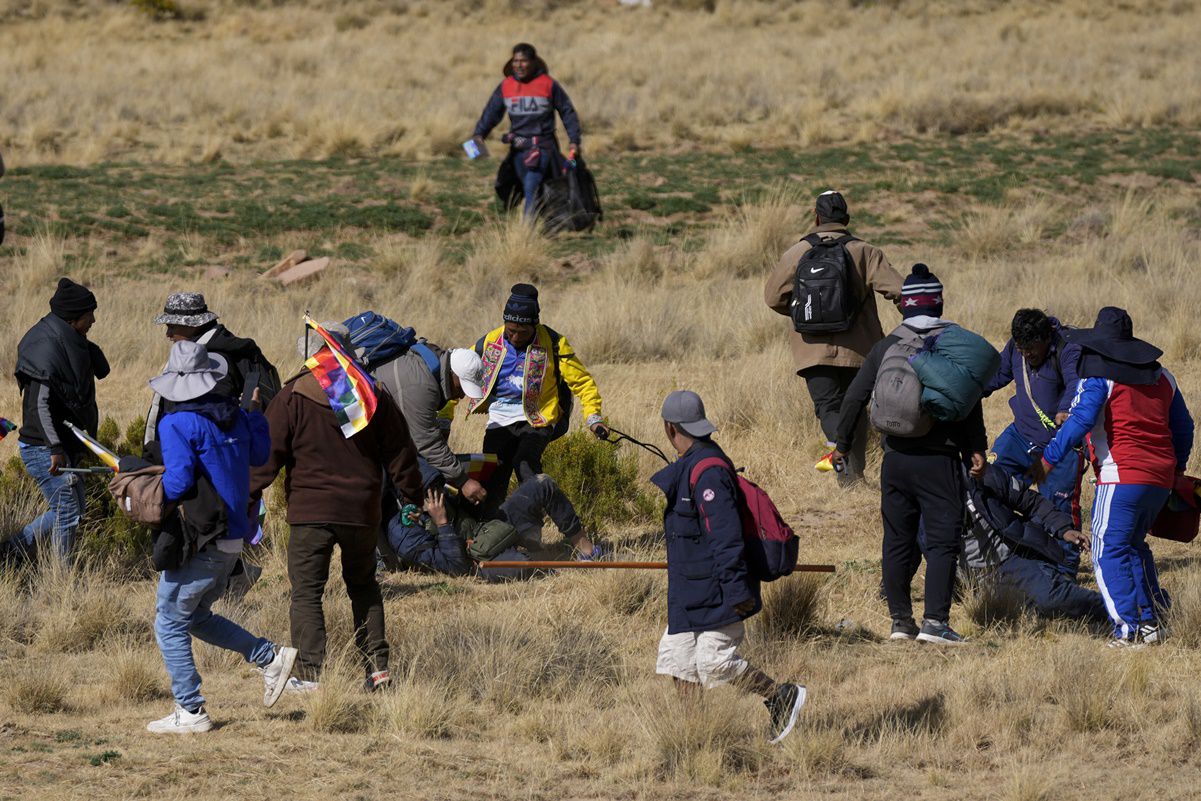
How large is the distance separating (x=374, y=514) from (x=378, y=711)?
0.82 meters

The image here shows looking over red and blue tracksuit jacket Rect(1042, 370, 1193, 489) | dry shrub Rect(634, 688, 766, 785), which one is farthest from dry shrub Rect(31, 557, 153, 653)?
red and blue tracksuit jacket Rect(1042, 370, 1193, 489)

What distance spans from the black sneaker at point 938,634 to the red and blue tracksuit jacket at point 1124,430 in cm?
97

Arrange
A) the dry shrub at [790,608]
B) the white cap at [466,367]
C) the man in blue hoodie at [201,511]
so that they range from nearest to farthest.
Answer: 1. the man in blue hoodie at [201,511]
2. the dry shrub at [790,608]
3. the white cap at [466,367]

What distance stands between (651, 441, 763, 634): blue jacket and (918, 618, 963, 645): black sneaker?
215cm

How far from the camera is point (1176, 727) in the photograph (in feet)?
22.3

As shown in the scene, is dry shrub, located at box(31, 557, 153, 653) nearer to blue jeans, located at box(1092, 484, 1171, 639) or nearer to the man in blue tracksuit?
the man in blue tracksuit

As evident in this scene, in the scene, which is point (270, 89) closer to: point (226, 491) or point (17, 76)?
point (17, 76)

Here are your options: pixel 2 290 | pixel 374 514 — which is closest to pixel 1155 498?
pixel 374 514

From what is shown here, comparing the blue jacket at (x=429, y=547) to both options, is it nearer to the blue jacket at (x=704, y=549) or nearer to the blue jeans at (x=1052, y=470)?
the blue jeans at (x=1052, y=470)

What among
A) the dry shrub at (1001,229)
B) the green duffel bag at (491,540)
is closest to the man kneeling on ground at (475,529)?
the green duffel bag at (491,540)

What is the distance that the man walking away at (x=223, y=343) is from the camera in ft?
26.0

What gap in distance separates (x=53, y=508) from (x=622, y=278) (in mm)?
8860

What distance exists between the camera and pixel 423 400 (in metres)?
8.44

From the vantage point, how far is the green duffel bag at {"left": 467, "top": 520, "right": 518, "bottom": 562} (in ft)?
29.9
